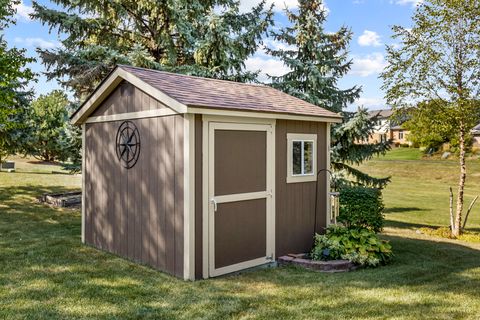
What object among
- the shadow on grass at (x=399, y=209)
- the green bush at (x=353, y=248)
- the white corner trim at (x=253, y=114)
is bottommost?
the shadow on grass at (x=399, y=209)

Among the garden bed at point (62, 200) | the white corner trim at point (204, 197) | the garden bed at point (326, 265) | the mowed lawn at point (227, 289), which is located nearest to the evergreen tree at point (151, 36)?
the garden bed at point (62, 200)

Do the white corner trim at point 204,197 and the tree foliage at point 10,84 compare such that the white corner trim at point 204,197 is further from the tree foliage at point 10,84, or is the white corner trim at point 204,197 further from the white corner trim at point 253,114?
the tree foliage at point 10,84

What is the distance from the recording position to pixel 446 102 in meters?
10.8

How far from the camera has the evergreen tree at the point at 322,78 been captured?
12406 millimetres

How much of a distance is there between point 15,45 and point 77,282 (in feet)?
22.3

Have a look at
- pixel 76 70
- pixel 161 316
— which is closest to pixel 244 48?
pixel 76 70

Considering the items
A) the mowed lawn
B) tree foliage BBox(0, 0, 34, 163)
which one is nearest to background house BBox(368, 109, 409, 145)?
the mowed lawn

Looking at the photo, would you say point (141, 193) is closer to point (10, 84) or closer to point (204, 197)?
point (204, 197)

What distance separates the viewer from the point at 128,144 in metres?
6.38

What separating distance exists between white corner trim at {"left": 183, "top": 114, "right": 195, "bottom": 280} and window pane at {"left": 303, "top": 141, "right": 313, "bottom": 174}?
234cm

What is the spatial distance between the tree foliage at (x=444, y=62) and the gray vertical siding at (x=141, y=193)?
7.73 metres

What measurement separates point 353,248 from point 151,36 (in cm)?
1029

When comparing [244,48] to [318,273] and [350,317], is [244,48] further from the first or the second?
[350,317]

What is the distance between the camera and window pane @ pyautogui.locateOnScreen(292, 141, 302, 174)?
6707 mm
